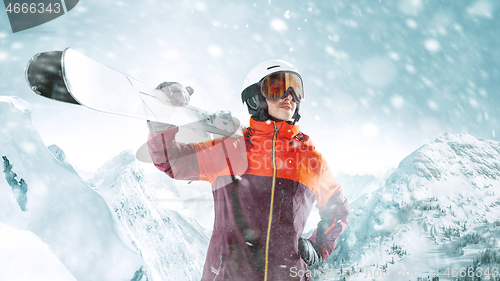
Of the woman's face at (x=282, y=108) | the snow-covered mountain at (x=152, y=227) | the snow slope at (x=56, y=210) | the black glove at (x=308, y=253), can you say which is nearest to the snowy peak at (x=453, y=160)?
the snow-covered mountain at (x=152, y=227)

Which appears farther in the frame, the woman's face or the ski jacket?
the woman's face

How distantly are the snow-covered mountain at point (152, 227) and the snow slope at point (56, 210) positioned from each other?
26.7m

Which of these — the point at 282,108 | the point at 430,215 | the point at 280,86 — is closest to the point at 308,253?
the point at 282,108

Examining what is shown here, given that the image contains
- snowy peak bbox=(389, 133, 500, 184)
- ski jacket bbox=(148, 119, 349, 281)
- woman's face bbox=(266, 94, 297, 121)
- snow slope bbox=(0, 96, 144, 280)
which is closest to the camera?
ski jacket bbox=(148, 119, 349, 281)

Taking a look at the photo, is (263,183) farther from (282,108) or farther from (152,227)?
Result: (152,227)

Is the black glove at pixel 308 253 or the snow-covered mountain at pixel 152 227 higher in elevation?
the black glove at pixel 308 253

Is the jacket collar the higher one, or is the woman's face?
the woman's face

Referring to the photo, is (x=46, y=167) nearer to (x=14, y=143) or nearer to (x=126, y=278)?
(x=14, y=143)

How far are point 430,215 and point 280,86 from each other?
172 metres

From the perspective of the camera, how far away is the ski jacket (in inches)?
86.7

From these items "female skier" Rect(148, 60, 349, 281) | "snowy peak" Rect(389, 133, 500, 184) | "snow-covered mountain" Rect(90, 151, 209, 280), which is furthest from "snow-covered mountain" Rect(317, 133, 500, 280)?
"female skier" Rect(148, 60, 349, 281)

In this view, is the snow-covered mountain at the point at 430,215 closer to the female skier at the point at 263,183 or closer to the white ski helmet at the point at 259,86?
the female skier at the point at 263,183

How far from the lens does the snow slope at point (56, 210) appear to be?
162ft

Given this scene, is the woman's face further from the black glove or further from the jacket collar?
the black glove
